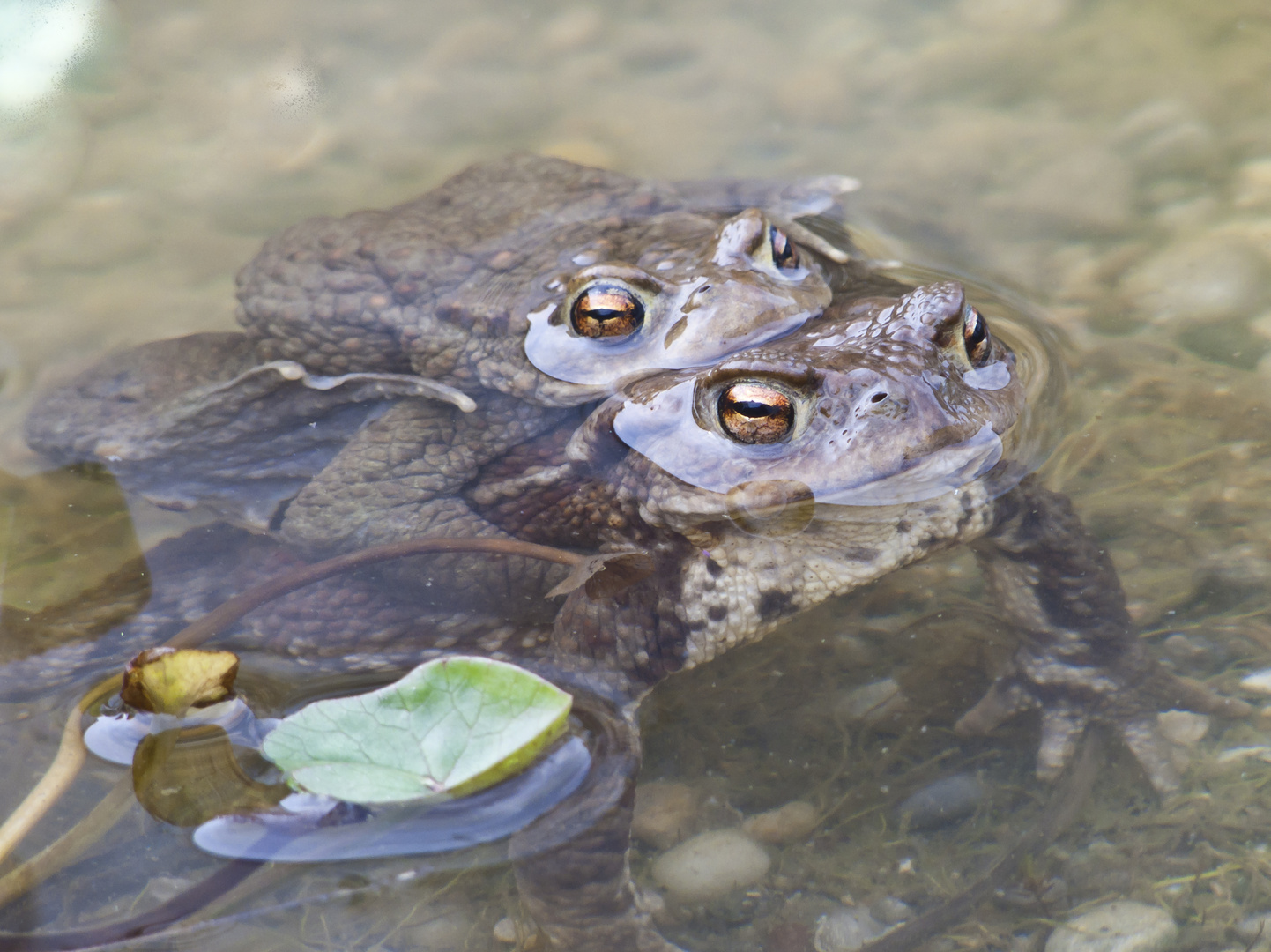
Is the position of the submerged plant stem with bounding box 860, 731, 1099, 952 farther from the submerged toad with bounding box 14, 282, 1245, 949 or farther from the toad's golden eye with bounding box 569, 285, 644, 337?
the toad's golden eye with bounding box 569, 285, 644, 337

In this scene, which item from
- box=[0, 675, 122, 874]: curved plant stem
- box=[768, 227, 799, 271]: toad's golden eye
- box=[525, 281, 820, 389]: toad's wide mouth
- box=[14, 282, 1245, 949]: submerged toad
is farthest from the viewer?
box=[768, 227, 799, 271]: toad's golden eye

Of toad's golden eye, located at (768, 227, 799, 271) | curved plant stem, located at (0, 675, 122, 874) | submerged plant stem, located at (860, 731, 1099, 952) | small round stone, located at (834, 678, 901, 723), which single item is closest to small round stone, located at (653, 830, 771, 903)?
submerged plant stem, located at (860, 731, 1099, 952)

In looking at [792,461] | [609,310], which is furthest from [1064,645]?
[609,310]

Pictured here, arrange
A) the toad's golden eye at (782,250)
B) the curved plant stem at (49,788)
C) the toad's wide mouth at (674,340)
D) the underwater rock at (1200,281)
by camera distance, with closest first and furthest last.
→ the curved plant stem at (49,788) < the toad's wide mouth at (674,340) < the toad's golden eye at (782,250) < the underwater rock at (1200,281)

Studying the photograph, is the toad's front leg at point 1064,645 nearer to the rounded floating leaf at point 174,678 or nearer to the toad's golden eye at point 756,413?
the toad's golden eye at point 756,413

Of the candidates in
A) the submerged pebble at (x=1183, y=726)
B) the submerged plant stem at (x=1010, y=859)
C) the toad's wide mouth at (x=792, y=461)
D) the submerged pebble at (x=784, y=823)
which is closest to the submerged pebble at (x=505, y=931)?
the submerged pebble at (x=784, y=823)

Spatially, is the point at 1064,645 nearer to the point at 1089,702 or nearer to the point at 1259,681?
the point at 1089,702

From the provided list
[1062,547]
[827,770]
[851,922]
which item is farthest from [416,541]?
[1062,547]
